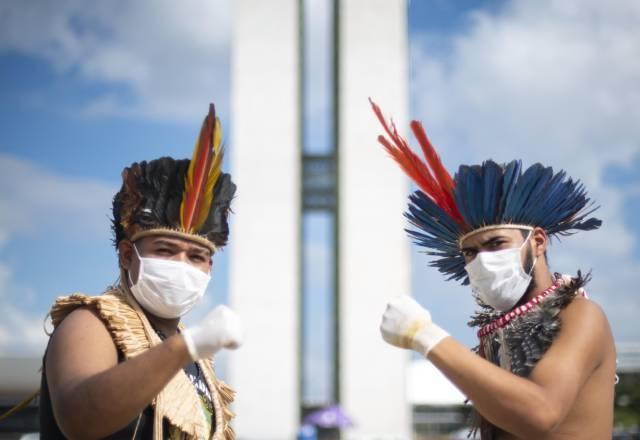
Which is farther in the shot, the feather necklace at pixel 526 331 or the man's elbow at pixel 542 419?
the feather necklace at pixel 526 331

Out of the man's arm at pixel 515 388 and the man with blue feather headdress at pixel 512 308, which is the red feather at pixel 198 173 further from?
the man's arm at pixel 515 388

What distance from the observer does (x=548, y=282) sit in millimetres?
2340

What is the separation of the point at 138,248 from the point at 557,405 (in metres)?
Result: 1.12

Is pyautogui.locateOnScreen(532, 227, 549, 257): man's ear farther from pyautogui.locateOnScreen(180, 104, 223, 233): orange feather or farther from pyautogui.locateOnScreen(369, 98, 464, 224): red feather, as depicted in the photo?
pyautogui.locateOnScreen(180, 104, 223, 233): orange feather

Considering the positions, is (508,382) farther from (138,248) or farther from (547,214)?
(138,248)

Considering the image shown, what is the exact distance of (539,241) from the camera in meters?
2.34

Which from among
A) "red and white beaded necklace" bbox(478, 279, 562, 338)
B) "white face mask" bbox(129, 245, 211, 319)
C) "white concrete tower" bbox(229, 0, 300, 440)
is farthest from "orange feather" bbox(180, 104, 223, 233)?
"white concrete tower" bbox(229, 0, 300, 440)

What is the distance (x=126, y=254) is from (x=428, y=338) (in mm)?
872

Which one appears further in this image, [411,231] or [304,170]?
[304,170]

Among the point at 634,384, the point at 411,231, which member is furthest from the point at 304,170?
the point at 634,384

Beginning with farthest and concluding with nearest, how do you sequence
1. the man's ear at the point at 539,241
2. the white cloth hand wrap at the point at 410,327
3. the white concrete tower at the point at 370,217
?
the white concrete tower at the point at 370,217 → the man's ear at the point at 539,241 → the white cloth hand wrap at the point at 410,327

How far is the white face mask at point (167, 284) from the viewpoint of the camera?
221 centimetres

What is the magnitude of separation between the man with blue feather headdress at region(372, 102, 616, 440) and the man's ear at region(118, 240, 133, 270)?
28.9 inches

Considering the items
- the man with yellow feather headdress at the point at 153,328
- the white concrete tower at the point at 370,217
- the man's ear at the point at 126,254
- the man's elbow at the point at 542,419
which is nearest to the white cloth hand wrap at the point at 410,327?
the man's elbow at the point at 542,419
